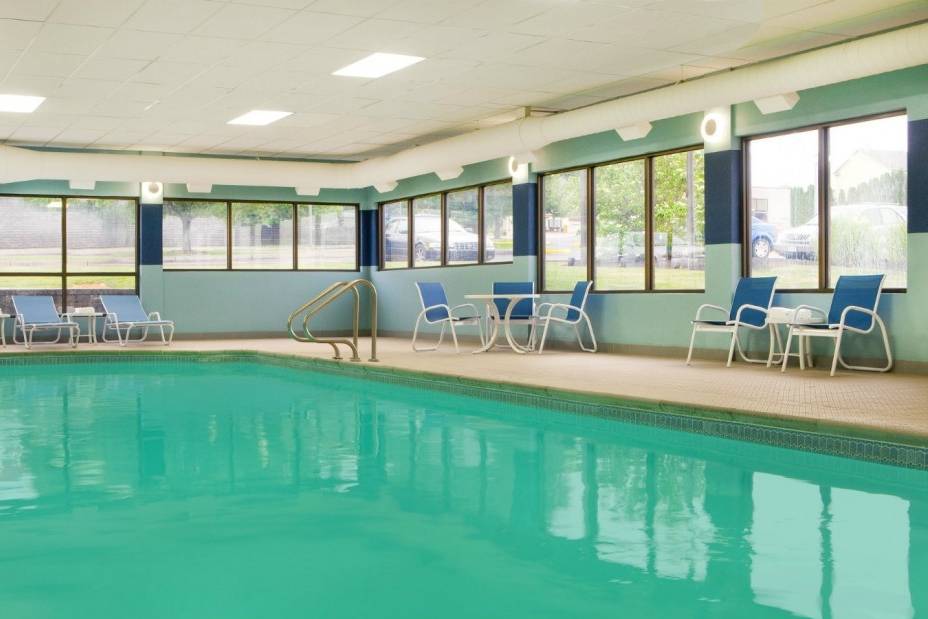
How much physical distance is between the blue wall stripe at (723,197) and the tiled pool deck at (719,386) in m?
1.26

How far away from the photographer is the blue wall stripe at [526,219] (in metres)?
11.9

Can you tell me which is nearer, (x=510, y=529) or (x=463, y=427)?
(x=510, y=529)

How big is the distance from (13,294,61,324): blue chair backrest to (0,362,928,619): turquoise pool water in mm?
6491

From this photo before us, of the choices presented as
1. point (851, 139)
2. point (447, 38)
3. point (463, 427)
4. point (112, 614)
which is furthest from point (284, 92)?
point (112, 614)

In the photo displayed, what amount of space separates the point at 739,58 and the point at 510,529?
613cm

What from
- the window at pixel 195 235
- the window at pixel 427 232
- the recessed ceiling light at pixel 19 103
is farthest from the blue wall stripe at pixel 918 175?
the window at pixel 195 235

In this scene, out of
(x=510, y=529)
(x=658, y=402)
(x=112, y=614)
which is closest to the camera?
(x=112, y=614)

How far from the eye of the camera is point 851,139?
8422 millimetres

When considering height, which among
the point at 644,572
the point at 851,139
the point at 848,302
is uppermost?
the point at 851,139

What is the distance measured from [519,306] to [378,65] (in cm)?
370

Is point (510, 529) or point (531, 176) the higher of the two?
point (531, 176)

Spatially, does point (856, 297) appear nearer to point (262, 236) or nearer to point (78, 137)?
point (78, 137)

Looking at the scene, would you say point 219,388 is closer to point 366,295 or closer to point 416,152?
point 416,152

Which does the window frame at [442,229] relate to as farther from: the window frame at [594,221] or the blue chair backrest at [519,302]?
the blue chair backrest at [519,302]
